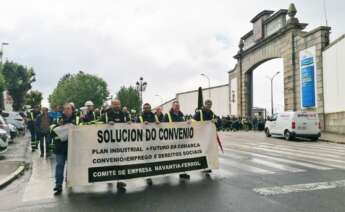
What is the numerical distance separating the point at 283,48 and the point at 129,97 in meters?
56.3

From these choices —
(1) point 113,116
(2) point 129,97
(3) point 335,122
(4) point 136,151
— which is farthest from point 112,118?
(2) point 129,97

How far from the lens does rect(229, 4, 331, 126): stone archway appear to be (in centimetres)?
3083

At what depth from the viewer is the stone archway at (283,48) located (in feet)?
101

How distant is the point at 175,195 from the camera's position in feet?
23.2

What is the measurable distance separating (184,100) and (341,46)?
57.3 metres

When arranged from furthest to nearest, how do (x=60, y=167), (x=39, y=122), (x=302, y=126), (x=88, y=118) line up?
(x=302, y=126)
(x=39, y=122)
(x=88, y=118)
(x=60, y=167)

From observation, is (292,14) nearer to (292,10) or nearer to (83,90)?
(292,10)

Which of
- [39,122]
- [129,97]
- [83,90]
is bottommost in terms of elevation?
[39,122]

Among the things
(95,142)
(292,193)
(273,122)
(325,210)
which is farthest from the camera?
(273,122)

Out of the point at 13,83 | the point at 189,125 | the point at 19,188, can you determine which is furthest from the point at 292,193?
the point at 13,83

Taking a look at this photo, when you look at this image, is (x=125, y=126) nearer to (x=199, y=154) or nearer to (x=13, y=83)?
(x=199, y=154)

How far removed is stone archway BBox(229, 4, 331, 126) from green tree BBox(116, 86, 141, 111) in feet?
130

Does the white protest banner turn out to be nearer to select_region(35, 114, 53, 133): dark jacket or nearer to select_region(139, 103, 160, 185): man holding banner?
select_region(139, 103, 160, 185): man holding banner

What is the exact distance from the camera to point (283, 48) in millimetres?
36312
